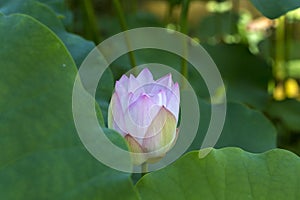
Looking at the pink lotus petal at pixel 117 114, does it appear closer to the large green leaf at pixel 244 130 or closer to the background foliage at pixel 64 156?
the background foliage at pixel 64 156

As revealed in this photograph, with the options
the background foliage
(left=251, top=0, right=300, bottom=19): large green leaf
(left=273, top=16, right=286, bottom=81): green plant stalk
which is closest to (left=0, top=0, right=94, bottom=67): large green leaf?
the background foliage

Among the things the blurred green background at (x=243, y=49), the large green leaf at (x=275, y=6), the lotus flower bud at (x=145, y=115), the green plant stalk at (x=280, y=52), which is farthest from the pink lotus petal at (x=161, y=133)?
the green plant stalk at (x=280, y=52)

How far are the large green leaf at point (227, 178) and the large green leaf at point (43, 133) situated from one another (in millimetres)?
79

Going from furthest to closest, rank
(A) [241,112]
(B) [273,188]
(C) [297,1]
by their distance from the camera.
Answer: (A) [241,112], (C) [297,1], (B) [273,188]

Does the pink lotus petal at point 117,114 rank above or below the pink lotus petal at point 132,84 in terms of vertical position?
below

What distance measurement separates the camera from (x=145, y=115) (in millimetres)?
735

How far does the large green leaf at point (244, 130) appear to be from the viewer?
3.74 feet

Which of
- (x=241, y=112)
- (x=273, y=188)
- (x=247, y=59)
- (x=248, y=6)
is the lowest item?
(x=248, y=6)

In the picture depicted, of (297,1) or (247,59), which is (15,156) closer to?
(297,1)

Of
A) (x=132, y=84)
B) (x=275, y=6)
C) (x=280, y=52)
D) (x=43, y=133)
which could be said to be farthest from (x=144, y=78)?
(x=280, y=52)

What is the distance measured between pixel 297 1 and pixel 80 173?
18.9 inches

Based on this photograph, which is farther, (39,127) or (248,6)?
(248,6)

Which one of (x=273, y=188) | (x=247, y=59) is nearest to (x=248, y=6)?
(x=247, y=59)

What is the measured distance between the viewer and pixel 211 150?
0.79 meters
